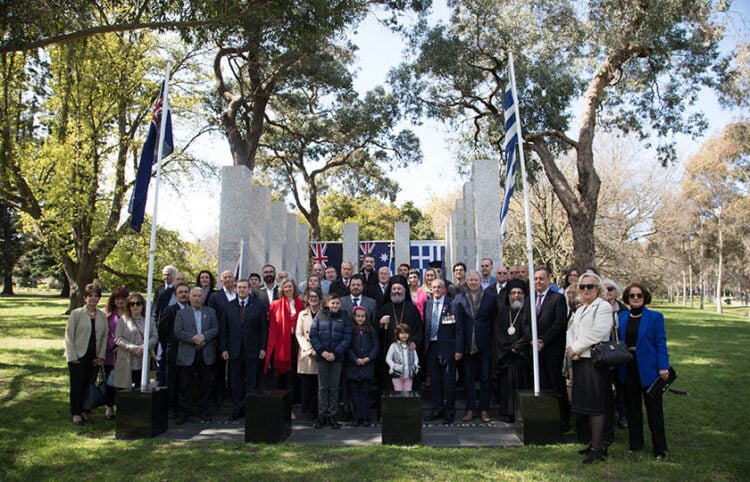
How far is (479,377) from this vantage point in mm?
7387

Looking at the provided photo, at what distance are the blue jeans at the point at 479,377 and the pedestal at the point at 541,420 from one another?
44.5 inches

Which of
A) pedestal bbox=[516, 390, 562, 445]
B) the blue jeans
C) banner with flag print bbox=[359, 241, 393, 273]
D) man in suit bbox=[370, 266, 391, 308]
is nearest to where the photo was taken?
pedestal bbox=[516, 390, 562, 445]

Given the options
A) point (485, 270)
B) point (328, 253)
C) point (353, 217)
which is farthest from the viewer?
point (353, 217)

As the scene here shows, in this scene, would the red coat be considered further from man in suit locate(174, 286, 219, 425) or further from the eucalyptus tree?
the eucalyptus tree

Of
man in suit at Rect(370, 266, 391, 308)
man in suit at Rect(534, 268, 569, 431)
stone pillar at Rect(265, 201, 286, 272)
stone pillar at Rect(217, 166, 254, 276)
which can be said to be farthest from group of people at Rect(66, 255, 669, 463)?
stone pillar at Rect(265, 201, 286, 272)

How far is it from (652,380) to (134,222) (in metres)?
6.44

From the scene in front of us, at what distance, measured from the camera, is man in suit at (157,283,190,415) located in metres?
7.44

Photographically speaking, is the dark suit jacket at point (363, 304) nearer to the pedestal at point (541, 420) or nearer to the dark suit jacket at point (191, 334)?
the dark suit jacket at point (191, 334)

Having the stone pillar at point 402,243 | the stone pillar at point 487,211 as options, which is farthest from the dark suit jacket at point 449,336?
the stone pillar at point 402,243

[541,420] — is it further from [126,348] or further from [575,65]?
[575,65]

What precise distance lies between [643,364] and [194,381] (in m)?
5.69

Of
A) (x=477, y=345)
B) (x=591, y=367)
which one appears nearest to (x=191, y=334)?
(x=477, y=345)

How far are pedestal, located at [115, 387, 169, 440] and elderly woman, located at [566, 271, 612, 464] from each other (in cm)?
479

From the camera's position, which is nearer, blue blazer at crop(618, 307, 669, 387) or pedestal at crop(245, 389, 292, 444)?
blue blazer at crop(618, 307, 669, 387)
